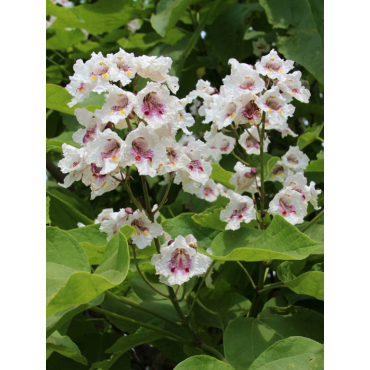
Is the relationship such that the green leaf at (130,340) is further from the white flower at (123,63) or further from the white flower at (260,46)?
the white flower at (260,46)

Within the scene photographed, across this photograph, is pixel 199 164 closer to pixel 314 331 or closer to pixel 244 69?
pixel 244 69

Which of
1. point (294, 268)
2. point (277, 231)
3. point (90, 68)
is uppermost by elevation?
point (90, 68)

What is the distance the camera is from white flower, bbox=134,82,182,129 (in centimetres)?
88

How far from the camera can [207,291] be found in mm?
1327

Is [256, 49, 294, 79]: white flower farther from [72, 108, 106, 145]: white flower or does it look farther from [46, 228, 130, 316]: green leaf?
[46, 228, 130, 316]: green leaf

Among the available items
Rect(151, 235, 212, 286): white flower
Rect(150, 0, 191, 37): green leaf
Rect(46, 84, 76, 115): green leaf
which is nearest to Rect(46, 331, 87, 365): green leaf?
Rect(151, 235, 212, 286): white flower

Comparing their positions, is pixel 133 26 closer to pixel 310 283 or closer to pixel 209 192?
pixel 209 192

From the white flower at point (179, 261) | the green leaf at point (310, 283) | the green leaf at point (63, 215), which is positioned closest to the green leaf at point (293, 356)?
the green leaf at point (310, 283)

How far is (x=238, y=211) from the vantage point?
110 centimetres

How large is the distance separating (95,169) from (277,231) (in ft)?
1.43

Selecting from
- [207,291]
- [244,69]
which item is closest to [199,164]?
[244,69]

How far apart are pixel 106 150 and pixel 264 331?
2.07ft

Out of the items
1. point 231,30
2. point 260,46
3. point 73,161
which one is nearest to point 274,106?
point 73,161

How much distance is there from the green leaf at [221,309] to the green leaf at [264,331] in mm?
129
